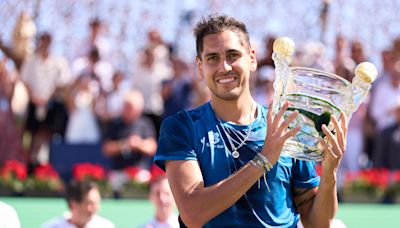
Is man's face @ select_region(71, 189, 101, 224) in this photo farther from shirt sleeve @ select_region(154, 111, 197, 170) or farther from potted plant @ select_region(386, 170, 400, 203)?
shirt sleeve @ select_region(154, 111, 197, 170)

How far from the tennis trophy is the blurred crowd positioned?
6789mm

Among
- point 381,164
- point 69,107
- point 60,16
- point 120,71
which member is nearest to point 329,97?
point 381,164

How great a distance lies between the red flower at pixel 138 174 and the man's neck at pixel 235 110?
6303 mm

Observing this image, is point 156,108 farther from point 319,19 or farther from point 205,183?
point 205,183

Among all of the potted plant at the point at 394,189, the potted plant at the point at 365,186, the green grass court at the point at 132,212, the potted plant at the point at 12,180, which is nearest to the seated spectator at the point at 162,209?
the green grass court at the point at 132,212

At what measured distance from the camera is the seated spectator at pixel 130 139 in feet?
36.0

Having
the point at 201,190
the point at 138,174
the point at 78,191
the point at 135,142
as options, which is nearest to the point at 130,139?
the point at 135,142

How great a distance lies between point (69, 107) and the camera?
11.9m

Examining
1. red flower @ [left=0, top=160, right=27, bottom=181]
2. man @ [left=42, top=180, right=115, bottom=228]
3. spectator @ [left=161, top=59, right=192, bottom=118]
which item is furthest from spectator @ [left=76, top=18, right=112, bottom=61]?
man @ [left=42, top=180, right=115, bottom=228]

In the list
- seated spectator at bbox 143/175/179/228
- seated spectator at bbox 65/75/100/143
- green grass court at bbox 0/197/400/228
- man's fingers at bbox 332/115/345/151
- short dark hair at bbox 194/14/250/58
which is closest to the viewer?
man's fingers at bbox 332/115/345/151

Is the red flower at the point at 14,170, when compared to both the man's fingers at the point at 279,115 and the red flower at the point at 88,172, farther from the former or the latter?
the man's fingers at the point at 279,115

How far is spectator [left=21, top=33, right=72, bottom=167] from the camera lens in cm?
1194

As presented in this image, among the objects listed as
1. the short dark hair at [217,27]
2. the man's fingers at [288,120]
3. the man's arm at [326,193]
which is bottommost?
the man's arm at [326,193]

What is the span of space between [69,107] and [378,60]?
382 cm
